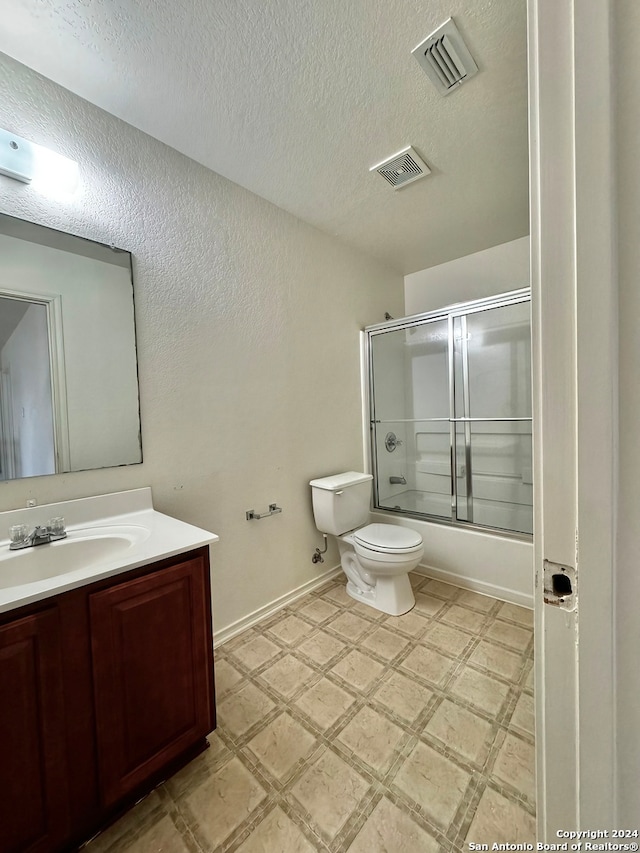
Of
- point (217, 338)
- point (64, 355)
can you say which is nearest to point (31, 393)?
point (64, 355)

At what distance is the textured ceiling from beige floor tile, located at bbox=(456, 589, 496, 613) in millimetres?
2422

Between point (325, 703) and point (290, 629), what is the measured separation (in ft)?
1.70

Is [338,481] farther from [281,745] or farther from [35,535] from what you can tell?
[35,535]

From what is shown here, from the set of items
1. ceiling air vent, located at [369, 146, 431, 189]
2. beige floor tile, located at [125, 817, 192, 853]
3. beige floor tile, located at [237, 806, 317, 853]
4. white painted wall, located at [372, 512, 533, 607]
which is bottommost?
beige floor tile, located at [237, 806, 317, 853]

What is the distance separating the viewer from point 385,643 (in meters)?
1.77

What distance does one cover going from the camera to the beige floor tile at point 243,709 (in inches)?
52.5

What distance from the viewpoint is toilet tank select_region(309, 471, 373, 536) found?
2.19 metres

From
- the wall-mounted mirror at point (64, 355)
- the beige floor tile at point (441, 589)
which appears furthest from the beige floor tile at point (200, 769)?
the beige floor tile at point (441, 589)

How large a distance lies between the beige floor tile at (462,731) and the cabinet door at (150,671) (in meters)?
0.84

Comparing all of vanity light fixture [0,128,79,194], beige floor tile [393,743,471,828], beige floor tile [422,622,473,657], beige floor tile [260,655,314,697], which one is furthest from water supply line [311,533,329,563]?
vanity light fixture [0,128,79,194]

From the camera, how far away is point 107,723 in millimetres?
963

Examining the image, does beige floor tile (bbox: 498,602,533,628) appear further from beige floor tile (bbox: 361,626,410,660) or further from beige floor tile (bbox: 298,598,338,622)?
beige floor tile (bbox: 298,598,338,622)

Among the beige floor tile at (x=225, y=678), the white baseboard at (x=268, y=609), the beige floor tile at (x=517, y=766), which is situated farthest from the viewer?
the white baseboard at (x=268, y=609)

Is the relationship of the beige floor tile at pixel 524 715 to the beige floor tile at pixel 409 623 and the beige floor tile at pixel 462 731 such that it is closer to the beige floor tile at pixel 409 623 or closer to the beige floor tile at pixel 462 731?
the beige floor tile at pixel 462 731
